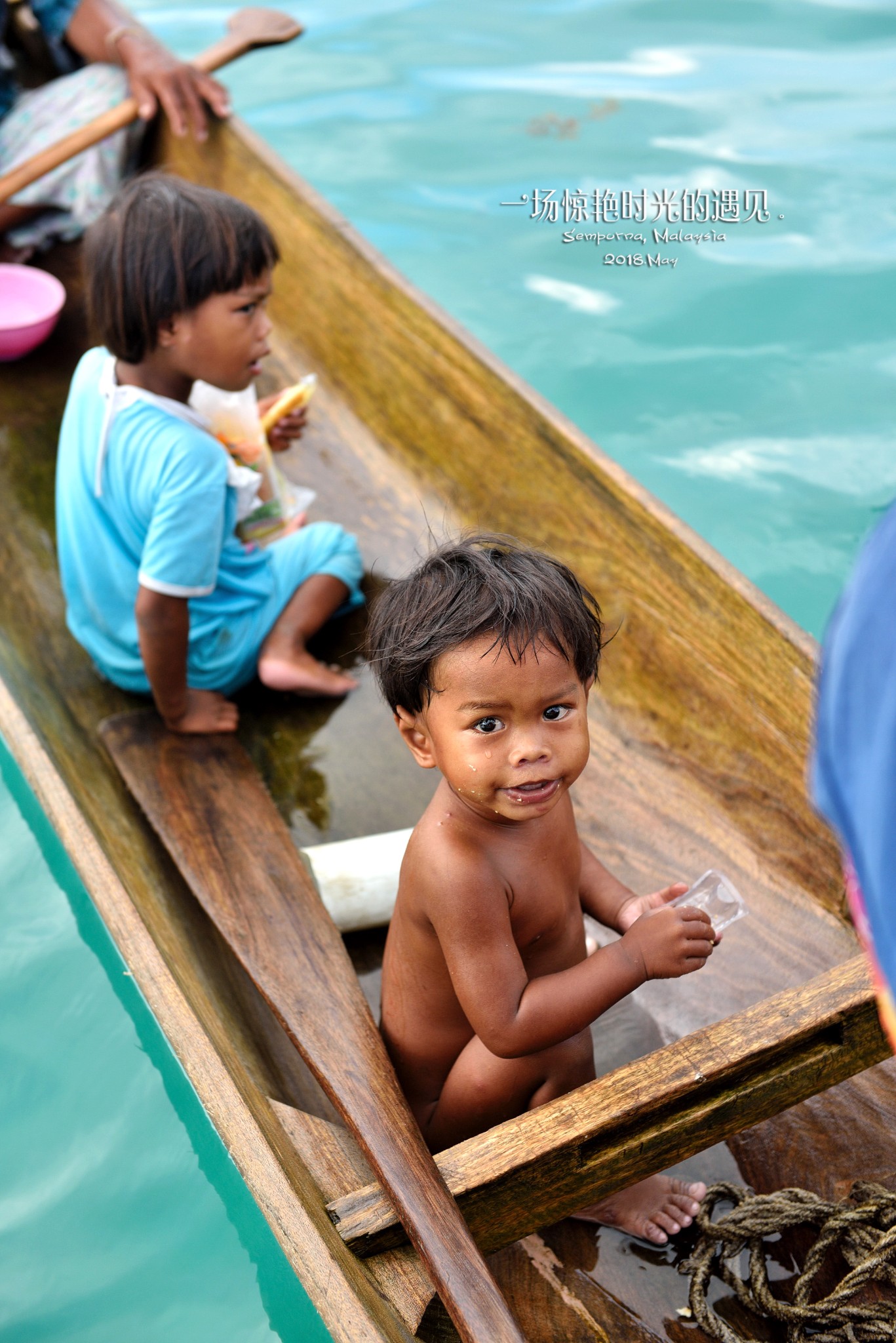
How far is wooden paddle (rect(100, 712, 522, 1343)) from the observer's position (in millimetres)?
1178

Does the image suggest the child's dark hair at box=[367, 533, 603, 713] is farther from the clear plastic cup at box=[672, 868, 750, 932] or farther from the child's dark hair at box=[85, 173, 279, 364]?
the child's dark hair at box=[85, 173, 279, 364]

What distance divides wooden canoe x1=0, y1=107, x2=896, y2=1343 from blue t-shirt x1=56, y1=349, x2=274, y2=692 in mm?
183

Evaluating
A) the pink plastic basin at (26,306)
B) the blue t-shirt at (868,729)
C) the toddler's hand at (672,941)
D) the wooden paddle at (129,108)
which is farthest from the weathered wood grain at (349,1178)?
the wooden paddle at (129,108)

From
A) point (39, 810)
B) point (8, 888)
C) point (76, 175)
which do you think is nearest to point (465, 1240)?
point (39, 810)

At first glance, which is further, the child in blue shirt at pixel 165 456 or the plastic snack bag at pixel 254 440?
the plastic snack bag at pixel 254 440

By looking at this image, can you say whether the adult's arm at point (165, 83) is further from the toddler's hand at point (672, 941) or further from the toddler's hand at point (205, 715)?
the toddler's hand at point (672, 941)

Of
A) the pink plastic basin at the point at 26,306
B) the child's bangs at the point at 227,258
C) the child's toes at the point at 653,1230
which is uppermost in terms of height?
the child's bangs at the point at 227,258

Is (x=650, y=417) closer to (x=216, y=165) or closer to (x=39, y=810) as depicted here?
(x=216, y=165)

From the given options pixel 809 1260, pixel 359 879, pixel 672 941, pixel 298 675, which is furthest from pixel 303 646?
pixel 809 1260

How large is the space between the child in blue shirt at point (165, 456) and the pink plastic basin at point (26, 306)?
1.02 metres

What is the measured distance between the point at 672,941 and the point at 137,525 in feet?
4.03

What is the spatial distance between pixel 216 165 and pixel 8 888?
79.1 inches

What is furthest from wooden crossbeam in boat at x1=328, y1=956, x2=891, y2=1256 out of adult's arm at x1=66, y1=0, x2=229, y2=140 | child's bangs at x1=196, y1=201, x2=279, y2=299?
adult's arm at x1=66, y1=0, x2=229, y2=140

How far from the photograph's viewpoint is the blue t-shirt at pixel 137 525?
1970mm
